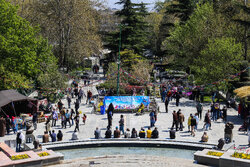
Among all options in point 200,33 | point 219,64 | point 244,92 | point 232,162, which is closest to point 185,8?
point 200,33

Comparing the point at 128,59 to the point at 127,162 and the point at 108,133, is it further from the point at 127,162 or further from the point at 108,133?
the point at 127,162

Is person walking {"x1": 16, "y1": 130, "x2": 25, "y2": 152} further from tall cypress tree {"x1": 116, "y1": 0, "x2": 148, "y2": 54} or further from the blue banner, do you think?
tall cypress tree {"x1": 116, "y1": 0, "x2": 148, "y2": 54}

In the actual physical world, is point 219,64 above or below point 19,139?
above

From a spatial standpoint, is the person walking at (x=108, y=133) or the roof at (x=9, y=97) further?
the roof at (x=9, y=97)

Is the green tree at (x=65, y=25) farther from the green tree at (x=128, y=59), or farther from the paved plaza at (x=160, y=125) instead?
the paved plaza at (x=160, y=125)

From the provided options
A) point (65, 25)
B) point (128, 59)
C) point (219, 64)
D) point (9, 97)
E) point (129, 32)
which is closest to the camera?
point (9, 97)

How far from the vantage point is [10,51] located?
30672 mm

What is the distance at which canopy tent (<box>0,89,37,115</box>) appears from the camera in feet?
82.0

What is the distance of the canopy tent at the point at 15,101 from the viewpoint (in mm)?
→ 24984

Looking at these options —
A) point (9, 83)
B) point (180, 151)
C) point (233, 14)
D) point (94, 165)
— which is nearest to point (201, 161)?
point (180, 151)

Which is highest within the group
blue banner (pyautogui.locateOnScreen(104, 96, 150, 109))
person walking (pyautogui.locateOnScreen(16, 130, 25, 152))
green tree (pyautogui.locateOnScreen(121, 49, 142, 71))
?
green tree (pyautogui.locateOnScreen(121, 49, 142, 71))

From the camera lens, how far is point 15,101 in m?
25.3

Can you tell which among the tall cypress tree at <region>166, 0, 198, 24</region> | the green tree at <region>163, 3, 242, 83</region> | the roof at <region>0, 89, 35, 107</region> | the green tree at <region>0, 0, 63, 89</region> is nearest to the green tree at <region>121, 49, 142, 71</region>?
the green tree at <region>163, 3, 242, 83</region>

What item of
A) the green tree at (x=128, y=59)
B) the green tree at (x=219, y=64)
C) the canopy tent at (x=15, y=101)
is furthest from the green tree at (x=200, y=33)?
the canopy tent at (x=15, y=101)
